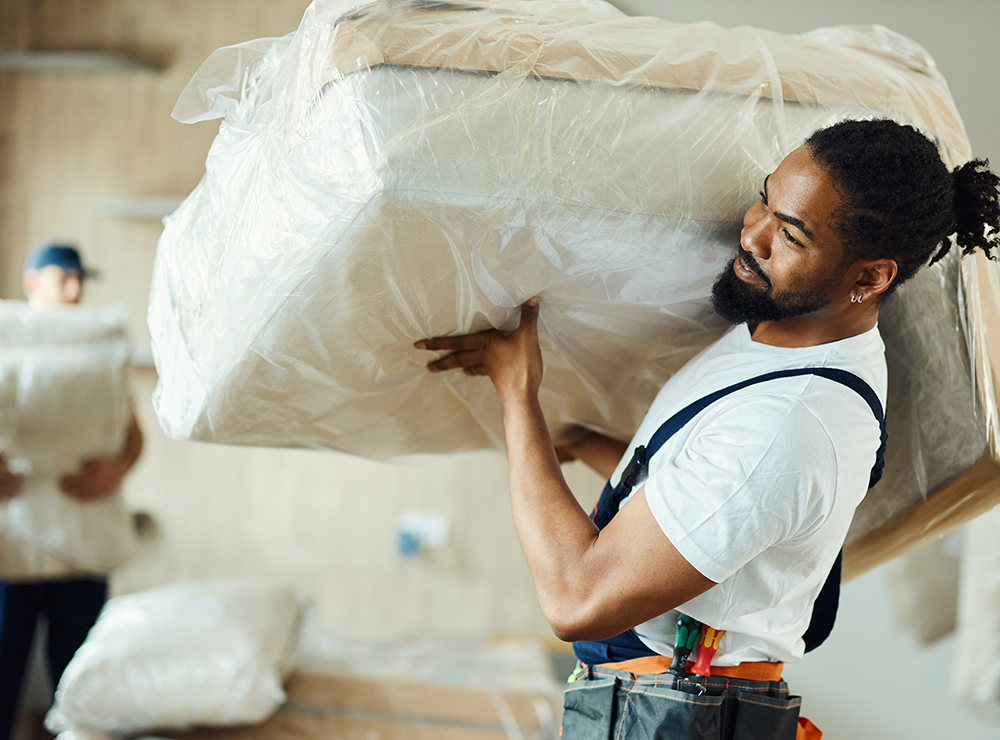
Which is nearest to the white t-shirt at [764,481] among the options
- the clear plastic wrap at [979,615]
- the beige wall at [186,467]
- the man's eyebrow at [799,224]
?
the man's eyebrow at [799,224]

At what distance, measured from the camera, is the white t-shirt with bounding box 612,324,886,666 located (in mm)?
595

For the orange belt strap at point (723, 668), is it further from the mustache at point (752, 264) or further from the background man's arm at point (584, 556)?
the mustache at point (752, 264)

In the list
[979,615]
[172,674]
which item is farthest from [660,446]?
[172,674]

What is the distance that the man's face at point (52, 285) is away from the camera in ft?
6.46

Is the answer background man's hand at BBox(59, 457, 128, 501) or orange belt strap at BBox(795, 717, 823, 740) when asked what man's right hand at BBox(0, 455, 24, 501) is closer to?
background man's hand at BBox(59, 457, 128, 501)

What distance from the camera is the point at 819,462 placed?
1.98ft

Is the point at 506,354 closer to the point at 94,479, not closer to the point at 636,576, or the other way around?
the point at 636,576

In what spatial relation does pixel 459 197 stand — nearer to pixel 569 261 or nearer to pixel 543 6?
pixel 569 261

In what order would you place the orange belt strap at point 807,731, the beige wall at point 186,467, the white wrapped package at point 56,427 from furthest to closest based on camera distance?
the beige wall at point 186,467 < the white wrapped package at point 56,427 < the orange belt strap at point 807,731

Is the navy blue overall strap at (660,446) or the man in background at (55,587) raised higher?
the navy blue overall strap at (660,446)

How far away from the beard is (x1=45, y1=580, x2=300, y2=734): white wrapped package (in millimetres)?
1374

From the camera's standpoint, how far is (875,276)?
2.13 ft

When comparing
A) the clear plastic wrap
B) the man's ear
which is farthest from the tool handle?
the clear plastic wrap

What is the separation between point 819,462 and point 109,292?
263cm
